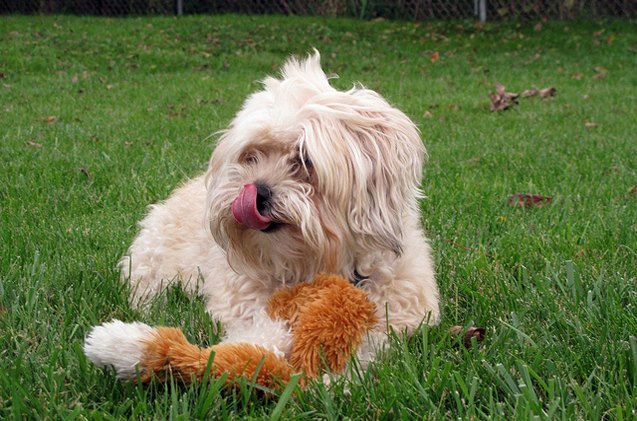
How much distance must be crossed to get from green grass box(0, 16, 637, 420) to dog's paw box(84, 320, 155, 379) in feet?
0.24

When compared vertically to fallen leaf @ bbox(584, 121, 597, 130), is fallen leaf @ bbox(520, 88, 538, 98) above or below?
below

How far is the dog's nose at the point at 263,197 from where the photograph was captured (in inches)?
94.7

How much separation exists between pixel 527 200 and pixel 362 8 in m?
15.3

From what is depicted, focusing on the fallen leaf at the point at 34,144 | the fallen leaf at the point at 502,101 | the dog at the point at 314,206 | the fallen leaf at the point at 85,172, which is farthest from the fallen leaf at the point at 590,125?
the dog at the point at 314,206

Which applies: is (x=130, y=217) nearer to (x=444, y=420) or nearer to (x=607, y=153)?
(x=444, y=420)

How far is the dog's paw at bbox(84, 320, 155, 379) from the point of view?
1964mm

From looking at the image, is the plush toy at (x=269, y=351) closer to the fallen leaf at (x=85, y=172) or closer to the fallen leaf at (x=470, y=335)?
the fallen leaf at (x=470, y=335)

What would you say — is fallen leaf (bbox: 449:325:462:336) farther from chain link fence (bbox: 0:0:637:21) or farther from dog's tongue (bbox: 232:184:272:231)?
chain link fence (bbox: 0:0:637:21)

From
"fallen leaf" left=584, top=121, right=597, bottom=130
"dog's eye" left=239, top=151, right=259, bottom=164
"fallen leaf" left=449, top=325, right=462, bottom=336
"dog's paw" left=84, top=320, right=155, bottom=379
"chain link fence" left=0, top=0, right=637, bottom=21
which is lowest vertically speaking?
"chain link fence" left=0, top=0, right=637, bottom=21

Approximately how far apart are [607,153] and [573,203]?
67.7 inches

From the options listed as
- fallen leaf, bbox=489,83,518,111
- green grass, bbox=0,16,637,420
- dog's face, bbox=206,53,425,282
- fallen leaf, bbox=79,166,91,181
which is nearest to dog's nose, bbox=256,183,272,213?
dog's face, bbox=206,53,425,282

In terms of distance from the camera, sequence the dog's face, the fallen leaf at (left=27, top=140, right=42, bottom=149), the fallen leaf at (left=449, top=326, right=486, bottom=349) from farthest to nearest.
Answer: the fallen leaf at (left=27, top=140, right=42, bottom=149) < the fallen leaf at (left=449, top=326, right=486, bottom=349) < the dog's face

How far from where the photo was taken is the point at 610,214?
4082 mm

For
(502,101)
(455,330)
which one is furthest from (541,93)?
(455,330)
